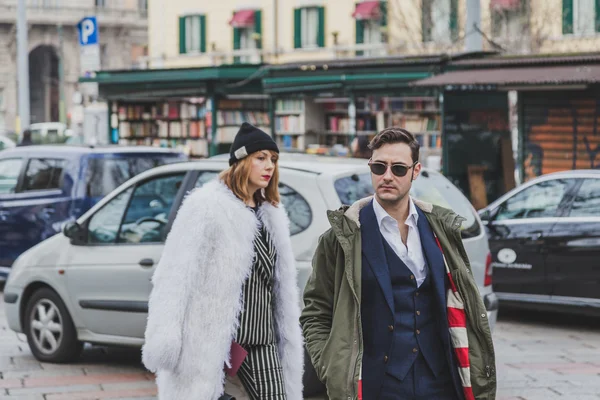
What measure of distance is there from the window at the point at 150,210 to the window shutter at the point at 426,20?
25468 mm

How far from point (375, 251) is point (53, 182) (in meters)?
9.87

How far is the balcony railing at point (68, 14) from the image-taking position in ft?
226

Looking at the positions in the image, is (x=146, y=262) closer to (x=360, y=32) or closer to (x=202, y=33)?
(x=360, y=32)

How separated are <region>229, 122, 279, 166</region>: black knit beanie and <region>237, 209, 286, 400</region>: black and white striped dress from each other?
37 cm

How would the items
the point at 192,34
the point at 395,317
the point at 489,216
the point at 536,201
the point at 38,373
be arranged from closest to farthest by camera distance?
the point at 395,317 → the point at 38,373 → the point at 536,201 → the point at 489,216 → the point at 192,34

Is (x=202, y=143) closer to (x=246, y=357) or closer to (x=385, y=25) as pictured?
(x=385, y=25)

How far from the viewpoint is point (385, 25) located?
1407 inches

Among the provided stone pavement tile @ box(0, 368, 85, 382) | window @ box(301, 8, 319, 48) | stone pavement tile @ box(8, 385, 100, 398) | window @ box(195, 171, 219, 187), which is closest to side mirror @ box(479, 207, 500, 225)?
window @ box(195, 171, 219, 187)

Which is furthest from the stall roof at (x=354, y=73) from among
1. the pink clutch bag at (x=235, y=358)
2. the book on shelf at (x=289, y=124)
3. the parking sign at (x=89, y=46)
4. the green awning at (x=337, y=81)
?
the pink clutch bag at (x=235, y=358)

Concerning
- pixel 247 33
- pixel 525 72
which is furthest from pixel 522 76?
pixel 247 33

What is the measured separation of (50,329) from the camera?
373 inches

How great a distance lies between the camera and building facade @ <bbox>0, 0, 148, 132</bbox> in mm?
70000

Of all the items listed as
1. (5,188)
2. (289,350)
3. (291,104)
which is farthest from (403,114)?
(289,350)

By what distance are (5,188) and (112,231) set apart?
5301 millimetres
